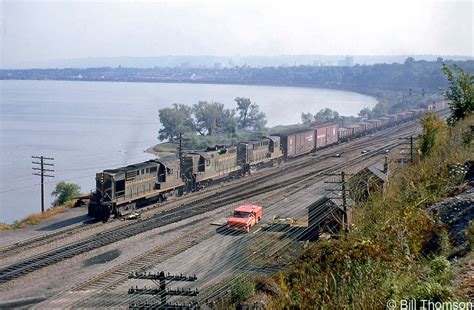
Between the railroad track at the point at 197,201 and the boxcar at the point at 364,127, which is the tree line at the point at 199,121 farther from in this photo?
the railroad track at the point at 197,201

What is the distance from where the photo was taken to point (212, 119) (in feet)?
218

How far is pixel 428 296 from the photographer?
4371mm

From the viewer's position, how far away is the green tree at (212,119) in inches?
2611

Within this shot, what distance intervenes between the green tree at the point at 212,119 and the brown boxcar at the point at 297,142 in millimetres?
24037

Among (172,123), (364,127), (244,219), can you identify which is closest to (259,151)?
(244,219)

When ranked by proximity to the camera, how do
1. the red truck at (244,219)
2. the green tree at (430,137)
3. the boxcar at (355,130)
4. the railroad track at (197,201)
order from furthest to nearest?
the boxcar at (355,130) → the red truck at (244,219) → the railroad track at (197,201) → the green tree at (430,137)

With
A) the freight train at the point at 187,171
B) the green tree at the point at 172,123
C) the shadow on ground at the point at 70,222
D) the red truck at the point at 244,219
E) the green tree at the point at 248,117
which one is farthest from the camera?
the green tree at the point at 248,117

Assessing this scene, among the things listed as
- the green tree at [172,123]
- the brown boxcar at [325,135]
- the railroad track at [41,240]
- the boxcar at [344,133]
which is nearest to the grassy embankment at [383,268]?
the railroad track at [41,240]

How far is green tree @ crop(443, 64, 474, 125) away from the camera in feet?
56.5

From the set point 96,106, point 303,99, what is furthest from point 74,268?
point 303,99

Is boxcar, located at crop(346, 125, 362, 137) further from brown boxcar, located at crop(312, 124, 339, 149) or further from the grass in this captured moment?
the grass

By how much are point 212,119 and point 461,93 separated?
162ft

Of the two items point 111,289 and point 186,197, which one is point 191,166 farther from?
point 111,289

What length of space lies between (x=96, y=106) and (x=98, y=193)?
92657mm
